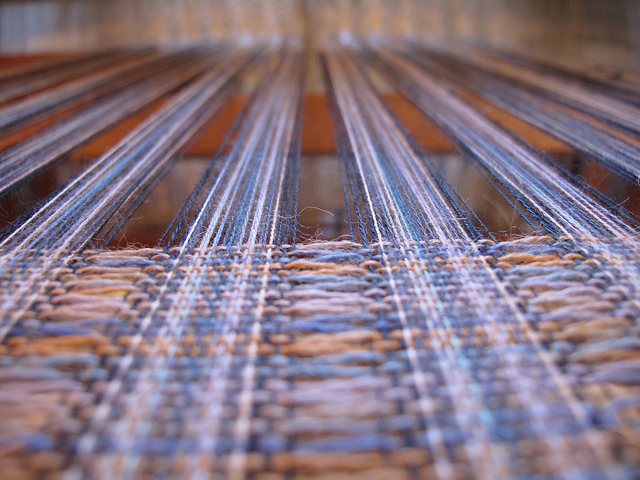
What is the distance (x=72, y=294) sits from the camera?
425mm

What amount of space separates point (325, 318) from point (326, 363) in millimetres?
50

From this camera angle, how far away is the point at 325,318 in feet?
1.31

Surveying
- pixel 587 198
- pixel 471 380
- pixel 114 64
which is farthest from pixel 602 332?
pixel 114 64

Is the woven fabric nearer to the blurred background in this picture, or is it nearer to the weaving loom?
the weaving loom

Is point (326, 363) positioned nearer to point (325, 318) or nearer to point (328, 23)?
point (325, 318)

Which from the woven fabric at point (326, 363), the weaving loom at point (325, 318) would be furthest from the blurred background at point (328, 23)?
the woven fabric at point (326, 363)

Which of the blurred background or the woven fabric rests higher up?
the blurred background

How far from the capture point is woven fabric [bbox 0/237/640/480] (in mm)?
287

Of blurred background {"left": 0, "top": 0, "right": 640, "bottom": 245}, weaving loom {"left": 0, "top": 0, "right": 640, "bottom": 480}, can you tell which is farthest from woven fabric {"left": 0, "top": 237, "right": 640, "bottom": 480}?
blurred background {"left": 0, "top": 0, "right": 640, "bottom": 245}

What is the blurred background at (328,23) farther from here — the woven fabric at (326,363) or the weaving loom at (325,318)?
the woven fabric at (326,363)

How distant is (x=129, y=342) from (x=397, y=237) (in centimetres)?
32

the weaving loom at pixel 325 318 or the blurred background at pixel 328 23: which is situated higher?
the blurred background at pixel 328 23

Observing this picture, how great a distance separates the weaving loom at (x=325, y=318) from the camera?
0.96 ft

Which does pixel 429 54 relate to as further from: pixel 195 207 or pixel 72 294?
pixel 72 294
